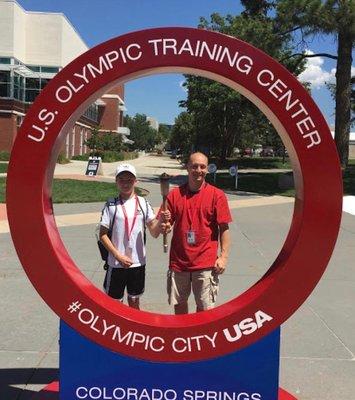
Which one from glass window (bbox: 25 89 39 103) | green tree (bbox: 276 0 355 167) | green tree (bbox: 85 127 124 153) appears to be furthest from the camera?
green tree (bbox: 85 127 124 153)

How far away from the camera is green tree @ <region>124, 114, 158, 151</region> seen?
427 feet

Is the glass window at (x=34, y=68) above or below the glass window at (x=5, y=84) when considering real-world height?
above

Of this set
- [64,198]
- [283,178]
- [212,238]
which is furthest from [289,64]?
[212,238]

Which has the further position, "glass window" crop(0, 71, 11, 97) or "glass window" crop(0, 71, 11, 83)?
"glass window" crop(0, 71, 11, 83)

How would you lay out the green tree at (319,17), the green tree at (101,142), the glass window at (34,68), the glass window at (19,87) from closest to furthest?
the green tree at (319,17) → the glass window at (19,87) → the glass window at (34,68) → the green tree at (101,142)

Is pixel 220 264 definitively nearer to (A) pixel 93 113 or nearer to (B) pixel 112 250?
(B) pixel 112 250

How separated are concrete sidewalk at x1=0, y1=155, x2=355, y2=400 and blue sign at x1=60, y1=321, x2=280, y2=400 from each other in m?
0.61

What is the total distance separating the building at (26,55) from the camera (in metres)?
43.2

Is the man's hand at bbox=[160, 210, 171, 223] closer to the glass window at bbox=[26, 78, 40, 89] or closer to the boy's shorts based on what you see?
the boy's shorts

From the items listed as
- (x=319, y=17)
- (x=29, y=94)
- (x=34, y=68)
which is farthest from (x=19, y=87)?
(x=319, y=17)

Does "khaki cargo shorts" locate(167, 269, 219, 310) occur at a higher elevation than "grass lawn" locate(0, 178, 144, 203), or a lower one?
lower

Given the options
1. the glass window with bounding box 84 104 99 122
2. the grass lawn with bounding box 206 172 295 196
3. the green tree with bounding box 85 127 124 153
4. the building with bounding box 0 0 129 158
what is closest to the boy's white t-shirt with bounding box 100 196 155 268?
the grass lawn with bounding box 206 172 295 196

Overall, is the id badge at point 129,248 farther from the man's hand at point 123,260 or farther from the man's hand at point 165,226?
the man's hand at point 165,226

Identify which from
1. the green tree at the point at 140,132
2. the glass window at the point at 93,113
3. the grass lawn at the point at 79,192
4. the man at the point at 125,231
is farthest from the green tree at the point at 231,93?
the green tree at the point at 140,132
